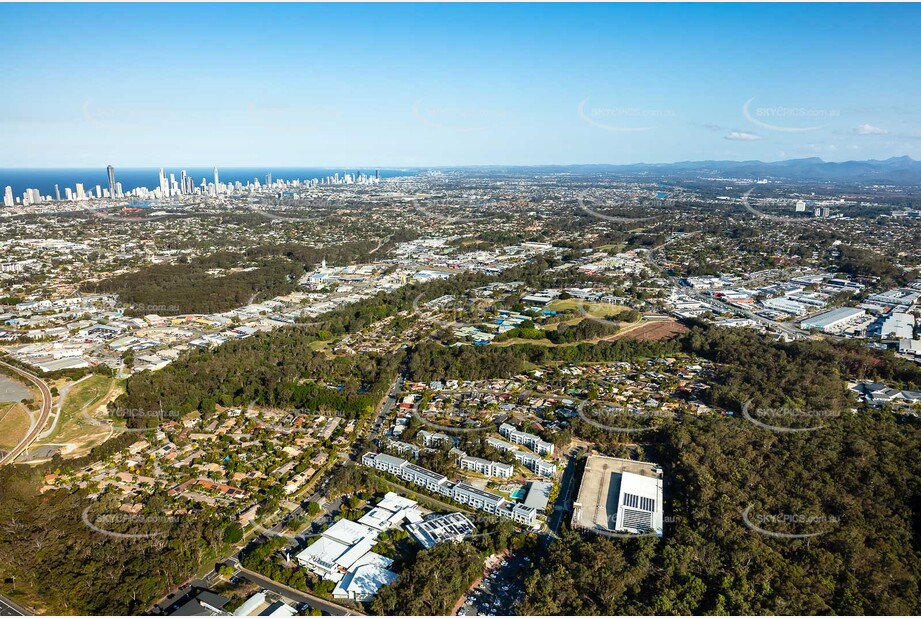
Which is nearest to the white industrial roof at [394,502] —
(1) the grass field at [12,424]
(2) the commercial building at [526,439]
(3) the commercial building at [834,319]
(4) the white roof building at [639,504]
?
(2) the commercial building at [526,439]

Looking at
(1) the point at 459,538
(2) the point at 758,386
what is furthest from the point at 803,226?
(1) the point at 459,538

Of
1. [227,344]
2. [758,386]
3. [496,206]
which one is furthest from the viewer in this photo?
[496,206]

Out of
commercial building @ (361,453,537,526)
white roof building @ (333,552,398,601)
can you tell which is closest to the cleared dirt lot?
commercial building @ (361,453,537,526)

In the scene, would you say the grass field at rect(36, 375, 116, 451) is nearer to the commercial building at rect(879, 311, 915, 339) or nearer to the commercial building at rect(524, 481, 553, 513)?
the commercial building at rect(524, 481, 553, 513)

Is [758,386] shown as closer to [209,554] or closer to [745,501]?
[745,501]

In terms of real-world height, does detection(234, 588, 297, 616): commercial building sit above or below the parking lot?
above

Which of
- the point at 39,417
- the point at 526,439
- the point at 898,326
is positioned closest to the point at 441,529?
the point at 526,439
